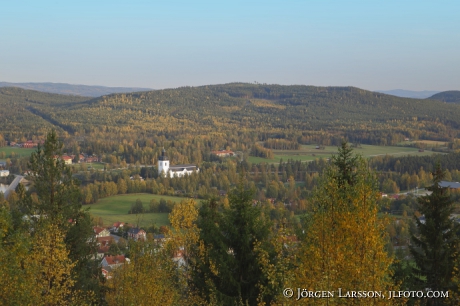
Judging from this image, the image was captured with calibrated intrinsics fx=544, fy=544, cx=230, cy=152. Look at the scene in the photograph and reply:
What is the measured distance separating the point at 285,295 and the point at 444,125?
139 meters

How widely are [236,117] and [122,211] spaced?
12315cm

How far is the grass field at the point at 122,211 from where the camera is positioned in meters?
51.2

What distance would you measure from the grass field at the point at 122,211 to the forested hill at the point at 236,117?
66.2 metres

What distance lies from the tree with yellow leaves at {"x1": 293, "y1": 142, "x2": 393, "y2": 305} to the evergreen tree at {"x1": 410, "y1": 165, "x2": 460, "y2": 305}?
19.4 feet

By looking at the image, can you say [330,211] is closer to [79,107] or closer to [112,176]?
[112,176]

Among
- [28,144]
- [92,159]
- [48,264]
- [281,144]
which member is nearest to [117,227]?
[48,264]

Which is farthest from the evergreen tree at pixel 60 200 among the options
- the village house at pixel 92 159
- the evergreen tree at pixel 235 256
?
the village house at pixel 92 159

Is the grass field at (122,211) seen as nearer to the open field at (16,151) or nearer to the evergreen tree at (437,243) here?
the evergreen tree at (437,243)

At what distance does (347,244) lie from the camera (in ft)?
39.2

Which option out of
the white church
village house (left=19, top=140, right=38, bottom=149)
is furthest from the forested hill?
the white church

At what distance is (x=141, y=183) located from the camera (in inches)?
2815

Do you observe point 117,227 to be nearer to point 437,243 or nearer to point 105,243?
point 105,243

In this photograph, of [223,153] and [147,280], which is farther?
[223,153]

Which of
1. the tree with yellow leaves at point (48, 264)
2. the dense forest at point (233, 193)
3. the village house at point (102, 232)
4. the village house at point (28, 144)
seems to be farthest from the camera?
the village house at point (28, 144)
